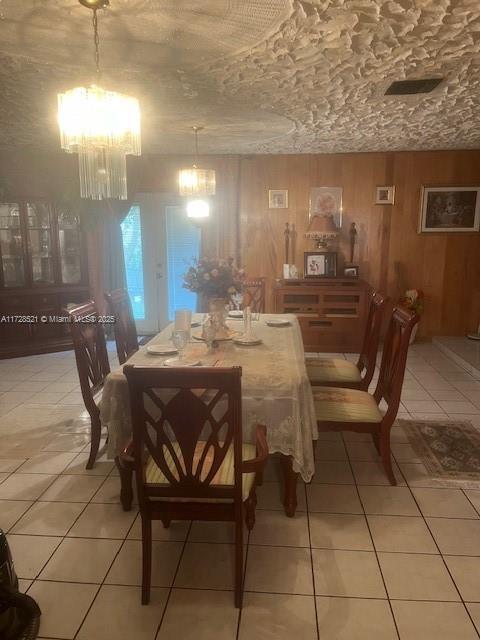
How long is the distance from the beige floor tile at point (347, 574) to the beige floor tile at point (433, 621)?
0.10 meters

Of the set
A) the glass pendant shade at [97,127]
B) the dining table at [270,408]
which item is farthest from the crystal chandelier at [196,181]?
the dining table at [270,408]

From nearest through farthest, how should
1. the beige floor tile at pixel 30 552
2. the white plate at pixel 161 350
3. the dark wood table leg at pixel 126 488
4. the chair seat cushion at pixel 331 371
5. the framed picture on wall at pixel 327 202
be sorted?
the beige floor tile at pixel 30 552 → the dark wood table leg at pixel 126 488 → the white plate at pixel 161 350 → the chair seat cushion at pixel 331 371 → the framed picture on wall at pixel 327 202

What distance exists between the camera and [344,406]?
2484mm

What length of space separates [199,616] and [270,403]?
2.88 feet

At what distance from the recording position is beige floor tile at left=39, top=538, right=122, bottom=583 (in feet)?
5.95

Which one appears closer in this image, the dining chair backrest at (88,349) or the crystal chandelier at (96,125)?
the crystal chandelier at (96,125)

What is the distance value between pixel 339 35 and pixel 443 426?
2593 millimetres

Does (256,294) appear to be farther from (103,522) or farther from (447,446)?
(103,522)

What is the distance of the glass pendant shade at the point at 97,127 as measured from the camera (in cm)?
180

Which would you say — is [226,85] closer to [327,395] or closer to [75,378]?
[327,395]

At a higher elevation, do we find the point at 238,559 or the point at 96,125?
the point at 96,125

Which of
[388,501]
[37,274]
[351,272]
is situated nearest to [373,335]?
[388,501]

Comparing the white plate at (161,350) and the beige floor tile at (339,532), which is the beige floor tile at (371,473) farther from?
the white plate at (161,350)

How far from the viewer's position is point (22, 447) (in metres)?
2.89
